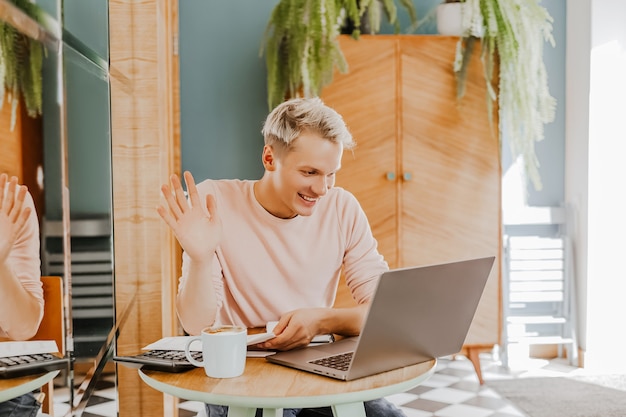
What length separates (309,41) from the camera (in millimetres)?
3131

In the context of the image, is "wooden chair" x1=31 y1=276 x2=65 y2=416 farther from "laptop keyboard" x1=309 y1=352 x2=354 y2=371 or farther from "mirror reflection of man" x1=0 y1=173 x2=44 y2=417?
"laptop keyboard" x1=309 y1=352 x2=354 y2=371

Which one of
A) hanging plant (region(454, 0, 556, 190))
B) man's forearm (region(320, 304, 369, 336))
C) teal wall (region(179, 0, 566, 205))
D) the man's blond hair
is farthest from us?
teal wall (region(179, 0, 566, 205))

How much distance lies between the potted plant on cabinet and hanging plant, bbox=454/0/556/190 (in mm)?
421

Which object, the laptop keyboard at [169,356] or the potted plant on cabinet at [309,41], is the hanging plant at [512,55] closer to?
the potted plant on cabinet at [309,41]

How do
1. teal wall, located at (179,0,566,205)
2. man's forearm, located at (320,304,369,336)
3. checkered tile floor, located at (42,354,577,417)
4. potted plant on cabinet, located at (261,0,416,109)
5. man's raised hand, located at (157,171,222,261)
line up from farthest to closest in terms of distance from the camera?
teal wall, located at (179,0,566,205) → potted plant on cabinet, located at (261,0,416,109) → checkered tile floor, located at (42,354,577,417) → man's forearm, located at (320,304,369,336) → man's raised hand, located at (157,171,222,261)

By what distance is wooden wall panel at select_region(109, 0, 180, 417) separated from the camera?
212cm

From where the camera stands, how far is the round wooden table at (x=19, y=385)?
89cm

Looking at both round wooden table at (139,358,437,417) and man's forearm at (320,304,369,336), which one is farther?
man's forearm at (320,304,369,336)

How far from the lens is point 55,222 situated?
1191mm

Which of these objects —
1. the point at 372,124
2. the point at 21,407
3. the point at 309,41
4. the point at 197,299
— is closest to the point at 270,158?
the point at 197,299

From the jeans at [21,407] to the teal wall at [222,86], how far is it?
2.73 m

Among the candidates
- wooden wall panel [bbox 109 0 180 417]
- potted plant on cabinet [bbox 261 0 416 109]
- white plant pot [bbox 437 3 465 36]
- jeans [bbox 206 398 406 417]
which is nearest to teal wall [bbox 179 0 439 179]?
white plant pot [bbox 437 3 465 36]

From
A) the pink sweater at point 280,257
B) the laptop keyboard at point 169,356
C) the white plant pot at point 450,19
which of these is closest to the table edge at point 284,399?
the laptop keyboard at point 169,356

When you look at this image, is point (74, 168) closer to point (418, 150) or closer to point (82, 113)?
point (82, 113)
